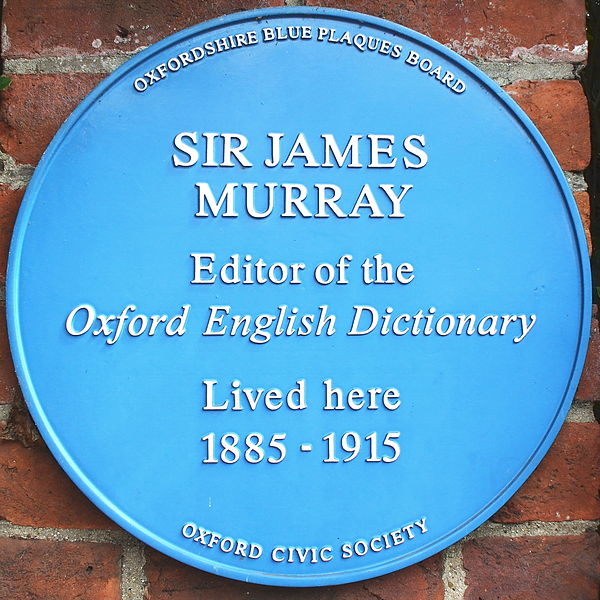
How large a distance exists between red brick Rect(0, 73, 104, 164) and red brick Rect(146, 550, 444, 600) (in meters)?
0.65

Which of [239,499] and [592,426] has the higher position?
[592,426]

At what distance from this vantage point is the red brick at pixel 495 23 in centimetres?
109

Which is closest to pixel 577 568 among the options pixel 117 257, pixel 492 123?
pixel 492 123

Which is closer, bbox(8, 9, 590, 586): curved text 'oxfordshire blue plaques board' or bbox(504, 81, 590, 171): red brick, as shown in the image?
bbox(8, 9, 590, 586): curved text 'oxfordshire blue plaques board'

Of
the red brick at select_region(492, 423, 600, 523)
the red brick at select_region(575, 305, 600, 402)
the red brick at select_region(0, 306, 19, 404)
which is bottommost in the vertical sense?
the red brick at select_region(492, 423, 600, 523)

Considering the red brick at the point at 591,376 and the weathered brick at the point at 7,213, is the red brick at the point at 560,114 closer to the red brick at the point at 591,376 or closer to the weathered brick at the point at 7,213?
the red brick at the point at 591,376

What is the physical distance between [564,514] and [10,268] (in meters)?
0.91

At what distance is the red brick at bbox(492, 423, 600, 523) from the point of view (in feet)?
3.46

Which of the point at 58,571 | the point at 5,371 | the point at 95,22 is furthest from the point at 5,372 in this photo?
the point at 95,22

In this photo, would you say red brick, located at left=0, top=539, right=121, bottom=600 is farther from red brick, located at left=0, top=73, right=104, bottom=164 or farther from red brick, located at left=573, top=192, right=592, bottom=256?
red brick, located at left=573, top=192, right=592, bottom=256

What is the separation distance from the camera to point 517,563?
1047 millimetres

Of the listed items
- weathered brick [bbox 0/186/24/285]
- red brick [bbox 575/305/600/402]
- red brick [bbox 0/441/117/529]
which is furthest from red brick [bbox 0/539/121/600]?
red brick [bbox 575/305/600/402]

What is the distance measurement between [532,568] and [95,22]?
1.08 meters

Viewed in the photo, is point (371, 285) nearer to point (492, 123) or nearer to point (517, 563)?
point (492, 123)
